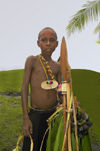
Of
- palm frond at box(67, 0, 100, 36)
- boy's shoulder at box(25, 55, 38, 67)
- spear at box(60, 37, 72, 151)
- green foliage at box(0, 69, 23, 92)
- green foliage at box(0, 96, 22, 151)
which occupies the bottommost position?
green foliage at box(0, 96, 22, 151)

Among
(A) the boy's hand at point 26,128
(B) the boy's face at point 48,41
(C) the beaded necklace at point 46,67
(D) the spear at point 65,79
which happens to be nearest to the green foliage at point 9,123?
(A) the boy's hand at point 26,128

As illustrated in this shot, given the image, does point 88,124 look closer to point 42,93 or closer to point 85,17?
point 42,93

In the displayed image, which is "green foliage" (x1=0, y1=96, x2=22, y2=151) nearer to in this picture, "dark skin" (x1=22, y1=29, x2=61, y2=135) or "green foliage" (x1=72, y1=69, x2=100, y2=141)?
"green foliage" (x1=72, y1=69, x2=100, y2=141)

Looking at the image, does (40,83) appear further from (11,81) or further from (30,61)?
(11,81)

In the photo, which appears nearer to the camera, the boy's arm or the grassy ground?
the boy's arm

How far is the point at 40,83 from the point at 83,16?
19.1 ft

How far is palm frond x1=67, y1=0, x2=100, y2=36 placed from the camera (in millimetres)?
6491

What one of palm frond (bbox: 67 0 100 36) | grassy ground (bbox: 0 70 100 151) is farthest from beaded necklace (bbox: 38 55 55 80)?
palm frond (bbox: 67 0 100 36)

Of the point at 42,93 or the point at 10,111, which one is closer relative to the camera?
the point at 42,93

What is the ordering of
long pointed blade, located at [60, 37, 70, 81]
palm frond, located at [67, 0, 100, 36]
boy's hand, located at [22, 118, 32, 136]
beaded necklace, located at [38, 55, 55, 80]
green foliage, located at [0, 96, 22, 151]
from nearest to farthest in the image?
long pointed blade, located at [60, 37, 70, 81] → boy's hand, located at [22, 118, 32, 136] → beaded necklace, located at [38, 55, 55, 80] → green foliage, located at [0, 96, 22, 151] → palm frond, located at [67, 0, 100, 36]

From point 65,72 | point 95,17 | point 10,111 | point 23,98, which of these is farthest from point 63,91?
point 95,17

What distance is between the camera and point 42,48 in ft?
4.51

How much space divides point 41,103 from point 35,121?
0.14 metres

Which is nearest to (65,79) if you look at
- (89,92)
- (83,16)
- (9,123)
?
(89,92)
